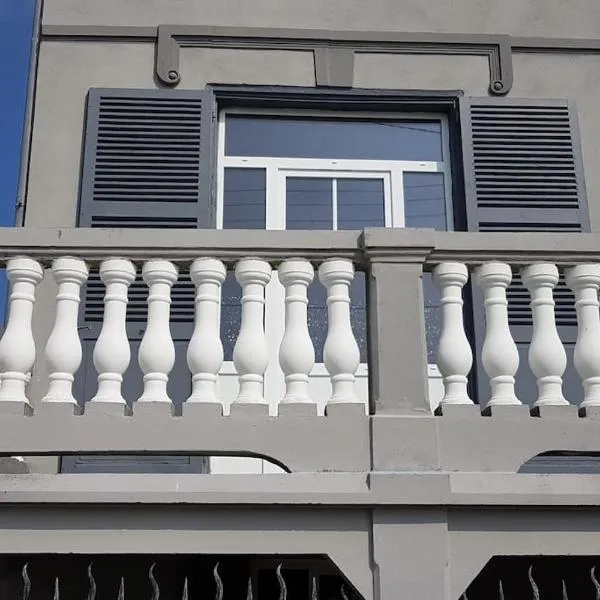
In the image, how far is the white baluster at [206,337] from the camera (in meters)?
2.94

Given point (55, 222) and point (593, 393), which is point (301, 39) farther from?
point (593, 393)

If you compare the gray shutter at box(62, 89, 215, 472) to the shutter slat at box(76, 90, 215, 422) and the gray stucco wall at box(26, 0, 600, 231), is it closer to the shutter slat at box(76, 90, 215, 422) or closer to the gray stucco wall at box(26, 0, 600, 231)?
the shutter slat at box(76, 90, 215, 422)

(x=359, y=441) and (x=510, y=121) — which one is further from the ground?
(x=510, y=121)

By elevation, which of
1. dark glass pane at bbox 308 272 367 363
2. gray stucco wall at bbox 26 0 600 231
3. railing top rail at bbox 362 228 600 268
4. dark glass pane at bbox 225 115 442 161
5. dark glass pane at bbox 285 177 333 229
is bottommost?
railing top rail at bbox 362 228 600 268

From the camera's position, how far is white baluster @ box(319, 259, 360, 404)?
2.95 metres

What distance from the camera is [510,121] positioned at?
16.9 feet

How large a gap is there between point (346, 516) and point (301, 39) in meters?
3.41

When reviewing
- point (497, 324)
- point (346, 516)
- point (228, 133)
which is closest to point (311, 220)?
point (228, 133)

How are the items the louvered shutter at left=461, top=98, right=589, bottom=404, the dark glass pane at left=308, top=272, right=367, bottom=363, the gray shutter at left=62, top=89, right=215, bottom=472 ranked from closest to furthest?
the gray shutter at left=62, top=89, right=215, bottom=472, the dark glass pane at left=308, top=272, right=367, bottom=363, the louvered shutter at left=461, top=98, right=589, bottom=404

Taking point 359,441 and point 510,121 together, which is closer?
point 359,441

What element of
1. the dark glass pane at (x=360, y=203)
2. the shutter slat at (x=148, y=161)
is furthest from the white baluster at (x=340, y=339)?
the dark glass pane at (x=360, y=203)

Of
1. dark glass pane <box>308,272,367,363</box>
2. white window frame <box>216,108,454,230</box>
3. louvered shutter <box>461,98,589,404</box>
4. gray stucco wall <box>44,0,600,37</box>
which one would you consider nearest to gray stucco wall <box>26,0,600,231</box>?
gray stucco wall <box>44,0,600,37</box>

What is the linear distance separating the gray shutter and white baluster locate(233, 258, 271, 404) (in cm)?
155

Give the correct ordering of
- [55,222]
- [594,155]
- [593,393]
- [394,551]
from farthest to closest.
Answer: [594,155]
[55,222]
[593,393]
[394,551]
